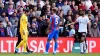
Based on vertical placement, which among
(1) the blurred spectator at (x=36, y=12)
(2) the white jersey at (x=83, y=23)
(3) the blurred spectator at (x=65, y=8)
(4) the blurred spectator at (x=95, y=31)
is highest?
(3) the blurred spectator at (x=65, y=8)

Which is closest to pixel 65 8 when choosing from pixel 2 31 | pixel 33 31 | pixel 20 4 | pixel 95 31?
pixel 95 31

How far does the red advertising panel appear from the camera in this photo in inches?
989

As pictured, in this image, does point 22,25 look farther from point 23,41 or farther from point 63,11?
point 63,11

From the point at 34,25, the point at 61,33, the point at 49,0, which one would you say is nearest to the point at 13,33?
the point at 34,25

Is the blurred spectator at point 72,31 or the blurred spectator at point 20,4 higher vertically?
the blurred spectator at point 20,4

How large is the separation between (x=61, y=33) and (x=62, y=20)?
0.79 m

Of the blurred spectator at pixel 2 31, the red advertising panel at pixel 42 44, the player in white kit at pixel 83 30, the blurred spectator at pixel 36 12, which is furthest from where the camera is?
the blurred spectator at pixel 36 12

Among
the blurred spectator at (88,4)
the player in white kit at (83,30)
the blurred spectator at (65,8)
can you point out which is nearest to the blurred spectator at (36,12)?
the blurred spectator at (65,8)

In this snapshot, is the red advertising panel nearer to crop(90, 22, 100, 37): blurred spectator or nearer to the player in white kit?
crop(90, 22, 100, 37): blurred spectator

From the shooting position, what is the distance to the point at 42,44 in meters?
25.8

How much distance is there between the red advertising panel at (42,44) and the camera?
25.1 meters

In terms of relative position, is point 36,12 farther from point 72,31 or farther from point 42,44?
point 72,31

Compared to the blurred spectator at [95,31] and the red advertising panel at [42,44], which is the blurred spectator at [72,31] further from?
the blurred spectator at [95,31]

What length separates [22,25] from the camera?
22172 mm
